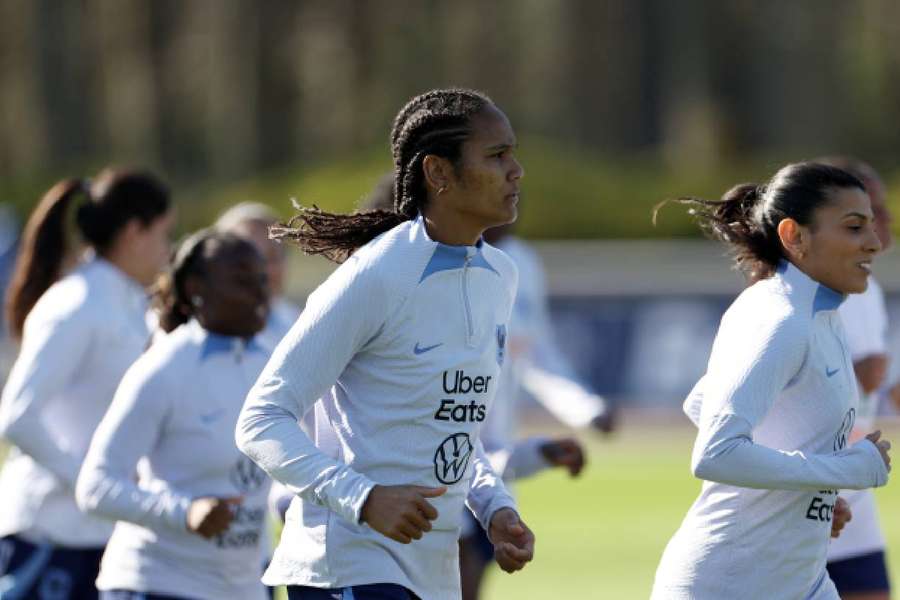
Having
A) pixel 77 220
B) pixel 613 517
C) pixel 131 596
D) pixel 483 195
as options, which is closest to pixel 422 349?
pixel 483 195

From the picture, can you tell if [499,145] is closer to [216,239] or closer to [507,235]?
[216,239]

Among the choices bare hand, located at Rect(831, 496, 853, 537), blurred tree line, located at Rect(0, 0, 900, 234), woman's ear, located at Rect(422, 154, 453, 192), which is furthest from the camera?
blurred tree line, located at Rect(0, 0, 900, 234)

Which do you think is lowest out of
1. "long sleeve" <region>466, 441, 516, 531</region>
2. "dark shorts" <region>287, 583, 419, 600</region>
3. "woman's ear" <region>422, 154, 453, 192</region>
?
"dark shorts" <region>287, 583, 419, 600</region>

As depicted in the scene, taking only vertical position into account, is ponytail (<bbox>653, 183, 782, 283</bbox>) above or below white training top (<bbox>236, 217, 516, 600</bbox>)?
above

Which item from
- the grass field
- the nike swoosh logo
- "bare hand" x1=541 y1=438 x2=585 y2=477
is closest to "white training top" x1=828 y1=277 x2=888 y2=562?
"bare hand" x1=541 y1=438 x2=585 y2=477

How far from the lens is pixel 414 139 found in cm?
527

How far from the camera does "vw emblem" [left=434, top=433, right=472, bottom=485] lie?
518 cm

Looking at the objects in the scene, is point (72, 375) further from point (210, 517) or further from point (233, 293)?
point (210, 517)

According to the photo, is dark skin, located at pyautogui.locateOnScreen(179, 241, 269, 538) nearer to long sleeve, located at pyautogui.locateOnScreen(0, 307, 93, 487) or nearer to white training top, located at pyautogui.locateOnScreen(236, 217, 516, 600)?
long sleeve, located at pyautogui.locateOnScreen(0, 307, 93, 487)

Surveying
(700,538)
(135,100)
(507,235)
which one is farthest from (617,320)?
(135,100)

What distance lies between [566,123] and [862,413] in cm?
3437

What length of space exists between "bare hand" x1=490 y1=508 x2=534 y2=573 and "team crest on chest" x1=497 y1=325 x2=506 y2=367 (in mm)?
400

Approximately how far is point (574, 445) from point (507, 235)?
2004 millimetres

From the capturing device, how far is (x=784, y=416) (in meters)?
5.35
